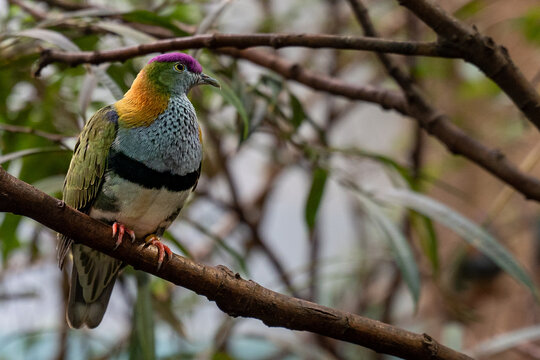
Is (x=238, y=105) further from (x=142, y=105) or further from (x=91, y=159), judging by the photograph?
(x=91, y=159)

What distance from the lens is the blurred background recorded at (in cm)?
153

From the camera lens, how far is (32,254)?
2129mm

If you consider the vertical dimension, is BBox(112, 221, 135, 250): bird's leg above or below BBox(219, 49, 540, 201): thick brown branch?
→ below

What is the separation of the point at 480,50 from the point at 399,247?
0.58m

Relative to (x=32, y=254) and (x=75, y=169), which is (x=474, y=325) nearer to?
(x=32, y=254)

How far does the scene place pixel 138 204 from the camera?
46.1 inches

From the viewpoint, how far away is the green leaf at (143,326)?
1.37 meters

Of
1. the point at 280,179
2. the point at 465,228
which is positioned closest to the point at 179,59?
the point at 465,228

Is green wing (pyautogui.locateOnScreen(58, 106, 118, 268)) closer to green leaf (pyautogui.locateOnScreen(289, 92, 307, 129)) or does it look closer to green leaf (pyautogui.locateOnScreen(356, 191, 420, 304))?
green leaf (pyautogui.locateOnScreen(289, 92, 307, 129))

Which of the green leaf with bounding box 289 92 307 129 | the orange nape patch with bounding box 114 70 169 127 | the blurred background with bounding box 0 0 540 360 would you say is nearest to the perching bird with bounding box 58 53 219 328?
the orange nape patch with bounding box 114 70 169 127

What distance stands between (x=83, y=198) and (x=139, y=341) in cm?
42

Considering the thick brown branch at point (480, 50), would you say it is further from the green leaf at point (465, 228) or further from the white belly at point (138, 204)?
the white belly at point (138, 204)

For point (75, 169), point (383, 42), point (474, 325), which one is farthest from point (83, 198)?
point (474, 325)

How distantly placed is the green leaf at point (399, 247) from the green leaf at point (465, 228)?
7 centimetres
